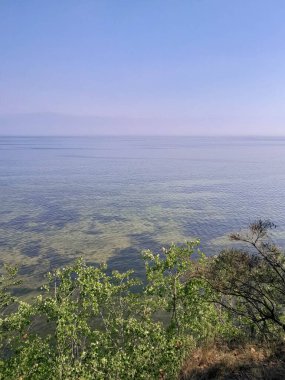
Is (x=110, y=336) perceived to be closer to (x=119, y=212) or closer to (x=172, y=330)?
(x=172, y=330)

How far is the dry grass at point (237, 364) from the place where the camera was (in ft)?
74.2

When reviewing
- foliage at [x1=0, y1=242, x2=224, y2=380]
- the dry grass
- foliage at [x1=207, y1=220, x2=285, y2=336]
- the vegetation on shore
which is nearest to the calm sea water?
foliage at [x1=0, y1=242, x2=224, y2=380]

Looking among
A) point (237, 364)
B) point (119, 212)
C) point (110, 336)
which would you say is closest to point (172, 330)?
point (110, 336)

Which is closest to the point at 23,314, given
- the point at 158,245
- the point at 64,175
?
the point at 158,245

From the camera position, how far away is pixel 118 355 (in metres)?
22.2

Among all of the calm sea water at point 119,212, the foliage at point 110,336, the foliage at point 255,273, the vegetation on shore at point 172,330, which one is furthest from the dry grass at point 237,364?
the calm sea water at point 119,212

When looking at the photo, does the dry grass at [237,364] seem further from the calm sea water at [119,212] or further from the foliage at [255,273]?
the calm sea water at [119,212]

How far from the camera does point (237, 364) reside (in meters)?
24.2

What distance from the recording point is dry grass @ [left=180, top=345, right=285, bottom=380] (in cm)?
2262

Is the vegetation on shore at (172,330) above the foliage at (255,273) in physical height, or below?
below

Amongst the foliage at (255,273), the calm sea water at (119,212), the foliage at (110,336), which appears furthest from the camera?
the calm sea water at (119,212)

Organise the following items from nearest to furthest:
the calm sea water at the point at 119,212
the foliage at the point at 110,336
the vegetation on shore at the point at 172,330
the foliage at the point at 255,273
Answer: the foliage at the point at 110,336 → the vegetation on shore at the point at 172,330 → the foliage at the point at 255,273 → the calm sea water at the point at 119,212

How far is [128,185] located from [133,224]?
58688 millimetres

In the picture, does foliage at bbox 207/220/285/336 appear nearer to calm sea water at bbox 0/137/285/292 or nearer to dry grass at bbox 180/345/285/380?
dry grass at bbox 180/345/285/380
